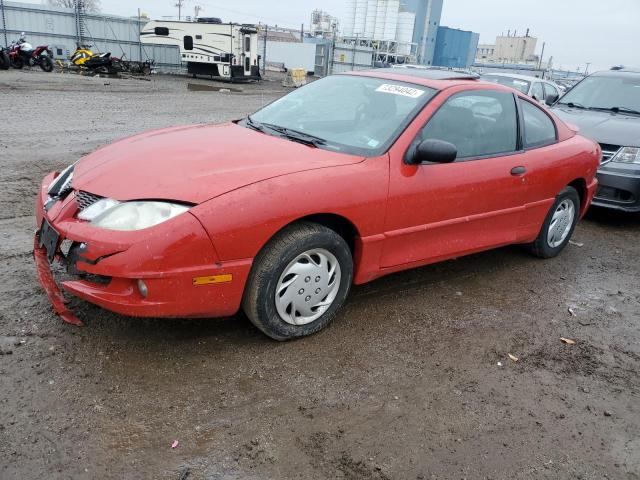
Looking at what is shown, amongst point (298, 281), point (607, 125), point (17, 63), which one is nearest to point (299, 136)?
point (298, 281)

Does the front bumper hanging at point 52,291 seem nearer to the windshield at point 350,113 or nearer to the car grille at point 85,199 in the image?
the car grille at point 85,199

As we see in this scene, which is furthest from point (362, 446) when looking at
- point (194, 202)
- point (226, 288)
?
point (194, 202)

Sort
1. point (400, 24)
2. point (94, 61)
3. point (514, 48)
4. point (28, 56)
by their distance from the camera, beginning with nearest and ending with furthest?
1. point (28, 56)
2. point (94, 61)
3. point (400, 24)
4. point (514, 48)

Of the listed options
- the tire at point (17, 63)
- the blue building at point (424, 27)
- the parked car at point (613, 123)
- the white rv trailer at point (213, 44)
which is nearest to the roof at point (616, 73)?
the parked car at point (613, 123)

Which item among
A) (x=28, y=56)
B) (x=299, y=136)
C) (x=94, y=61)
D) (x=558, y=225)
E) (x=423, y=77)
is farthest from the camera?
(x=94, y=61)

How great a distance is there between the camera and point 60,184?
345 centimetres

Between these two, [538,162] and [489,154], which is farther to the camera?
[538,162]

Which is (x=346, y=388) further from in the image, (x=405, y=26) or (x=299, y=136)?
(x=405, y=26)

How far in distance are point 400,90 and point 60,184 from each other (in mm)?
2370

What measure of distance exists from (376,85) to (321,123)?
571 millimetres

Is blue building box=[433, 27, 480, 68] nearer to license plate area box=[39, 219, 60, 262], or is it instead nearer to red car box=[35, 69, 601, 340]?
red car box=[35, 69, 601, 340]

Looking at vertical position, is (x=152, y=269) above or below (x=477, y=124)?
below

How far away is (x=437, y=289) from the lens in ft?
14.5

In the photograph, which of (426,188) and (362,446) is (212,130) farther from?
(362,446)
